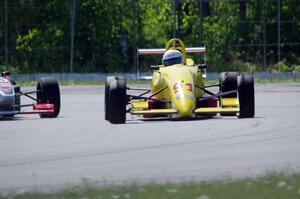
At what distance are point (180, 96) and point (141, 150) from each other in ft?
16.0

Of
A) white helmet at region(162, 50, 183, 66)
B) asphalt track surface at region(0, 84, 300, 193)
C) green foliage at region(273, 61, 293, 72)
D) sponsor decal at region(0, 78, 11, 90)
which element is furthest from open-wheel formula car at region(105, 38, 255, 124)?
green foliage at region(273, 61, 293, 72)

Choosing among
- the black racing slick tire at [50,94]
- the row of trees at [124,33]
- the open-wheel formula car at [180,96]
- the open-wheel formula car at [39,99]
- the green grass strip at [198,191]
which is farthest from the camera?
the row of trees at [124,33]

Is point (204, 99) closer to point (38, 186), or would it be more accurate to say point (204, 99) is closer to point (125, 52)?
point (38, 186)

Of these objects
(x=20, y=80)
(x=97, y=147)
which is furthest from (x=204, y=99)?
(x=20, y=80)

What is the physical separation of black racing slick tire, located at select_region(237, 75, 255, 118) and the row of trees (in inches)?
1043

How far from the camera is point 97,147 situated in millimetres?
16125

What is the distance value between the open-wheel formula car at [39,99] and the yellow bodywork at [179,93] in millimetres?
1960

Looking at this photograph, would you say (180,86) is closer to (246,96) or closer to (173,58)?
(246,96)

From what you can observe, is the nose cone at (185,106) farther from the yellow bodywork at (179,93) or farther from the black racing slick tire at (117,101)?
the black racing slick tire at (117,101)

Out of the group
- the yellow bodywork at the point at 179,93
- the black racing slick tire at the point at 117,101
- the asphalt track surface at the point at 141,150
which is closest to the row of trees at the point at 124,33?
the asphalt track surface at the point at 141,150

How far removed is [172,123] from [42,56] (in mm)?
28013

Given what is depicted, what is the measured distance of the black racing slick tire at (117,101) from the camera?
20.4 m

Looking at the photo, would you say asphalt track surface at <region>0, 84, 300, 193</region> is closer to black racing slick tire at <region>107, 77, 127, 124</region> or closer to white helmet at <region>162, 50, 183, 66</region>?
black racing slick tire at <region>107, 77, 127, 124</region>

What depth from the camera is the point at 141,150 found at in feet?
51.1
